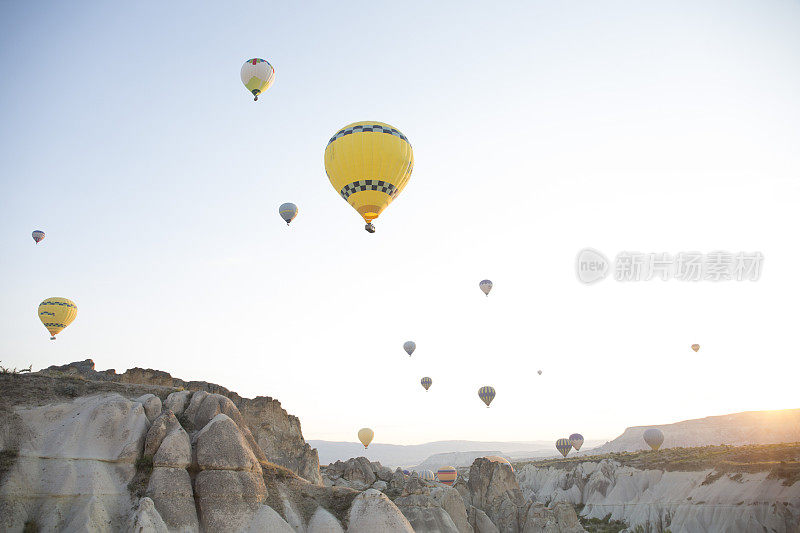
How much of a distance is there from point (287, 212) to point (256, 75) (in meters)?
12.4

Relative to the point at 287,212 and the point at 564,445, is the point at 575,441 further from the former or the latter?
the point at 287,212

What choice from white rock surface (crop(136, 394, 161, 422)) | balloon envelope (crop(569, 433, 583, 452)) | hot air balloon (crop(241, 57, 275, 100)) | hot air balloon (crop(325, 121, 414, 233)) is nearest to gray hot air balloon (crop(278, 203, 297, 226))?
hot air balloon (crop(241, 57, 275, 100))

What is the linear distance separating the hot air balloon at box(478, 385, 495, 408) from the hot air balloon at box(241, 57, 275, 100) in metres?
54.3

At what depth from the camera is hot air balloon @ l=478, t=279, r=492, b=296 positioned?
63500 mm

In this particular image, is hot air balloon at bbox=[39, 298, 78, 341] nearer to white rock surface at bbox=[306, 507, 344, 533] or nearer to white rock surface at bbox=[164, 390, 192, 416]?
white rock surface at bbox=[164, 390, 192, 416]

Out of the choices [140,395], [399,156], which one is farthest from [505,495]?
[140,395]

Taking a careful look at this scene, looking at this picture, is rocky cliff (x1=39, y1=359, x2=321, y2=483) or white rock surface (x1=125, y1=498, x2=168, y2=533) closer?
white rock surface (x1=125, y1=498, x2=168, y2=533)

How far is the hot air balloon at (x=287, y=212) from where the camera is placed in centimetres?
4841

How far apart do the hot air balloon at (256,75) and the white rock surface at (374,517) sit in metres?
34.7

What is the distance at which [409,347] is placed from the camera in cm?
6875

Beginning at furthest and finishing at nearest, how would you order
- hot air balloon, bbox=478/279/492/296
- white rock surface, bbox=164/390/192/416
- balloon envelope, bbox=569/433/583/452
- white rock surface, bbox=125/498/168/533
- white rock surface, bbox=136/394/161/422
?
balloon envelope, bbox=569/433/583/452
hot air balloon, bbox=478/279/492/296
white rock surface, bbox=164/390/192/416
white rock surface, bbox=136/394/161/422
white rock surface, bbox=125/498/168/533

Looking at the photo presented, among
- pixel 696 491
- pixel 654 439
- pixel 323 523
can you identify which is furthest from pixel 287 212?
pixel 654 439

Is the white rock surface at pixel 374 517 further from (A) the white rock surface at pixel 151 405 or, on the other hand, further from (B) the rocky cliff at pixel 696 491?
(B) the rocky cliff at pixel 696 491

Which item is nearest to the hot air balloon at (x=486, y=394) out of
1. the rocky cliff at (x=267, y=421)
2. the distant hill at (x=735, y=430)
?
the rocky cliff at (x=267, y=421)
